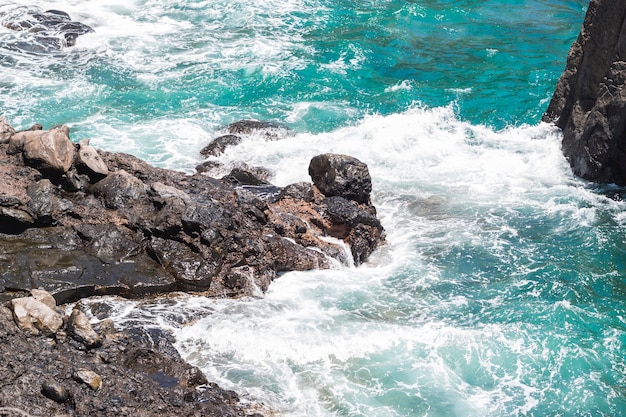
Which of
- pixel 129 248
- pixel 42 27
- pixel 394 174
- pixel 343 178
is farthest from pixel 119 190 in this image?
pixel 42 27

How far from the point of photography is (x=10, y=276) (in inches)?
421

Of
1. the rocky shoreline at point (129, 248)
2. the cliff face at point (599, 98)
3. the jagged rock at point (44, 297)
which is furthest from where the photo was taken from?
the cliff face at point (599, 98)

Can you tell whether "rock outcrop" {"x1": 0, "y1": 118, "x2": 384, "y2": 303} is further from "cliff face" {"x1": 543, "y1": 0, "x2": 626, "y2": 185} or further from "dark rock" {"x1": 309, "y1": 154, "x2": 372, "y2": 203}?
"cliff face" {"x1": 543, "y1": 0, "x2": 626, "y2": 185}

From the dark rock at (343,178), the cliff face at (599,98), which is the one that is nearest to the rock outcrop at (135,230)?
the dark rock at (343,178)

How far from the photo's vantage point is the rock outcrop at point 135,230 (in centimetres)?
1134

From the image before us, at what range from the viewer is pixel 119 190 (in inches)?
500

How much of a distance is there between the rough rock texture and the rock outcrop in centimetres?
125

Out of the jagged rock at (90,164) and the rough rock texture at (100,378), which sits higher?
the jagged rock at (90,164)

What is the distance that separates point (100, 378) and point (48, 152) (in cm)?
508

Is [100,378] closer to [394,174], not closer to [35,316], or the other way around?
[35,316]

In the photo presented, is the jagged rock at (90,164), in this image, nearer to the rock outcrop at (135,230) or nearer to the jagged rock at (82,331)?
the rock outcrop at (135,230)

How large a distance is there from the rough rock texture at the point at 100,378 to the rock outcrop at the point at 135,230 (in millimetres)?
1249

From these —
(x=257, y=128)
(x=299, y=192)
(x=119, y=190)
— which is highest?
(x=119, y=190)

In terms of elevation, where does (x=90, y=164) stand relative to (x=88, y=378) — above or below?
above
